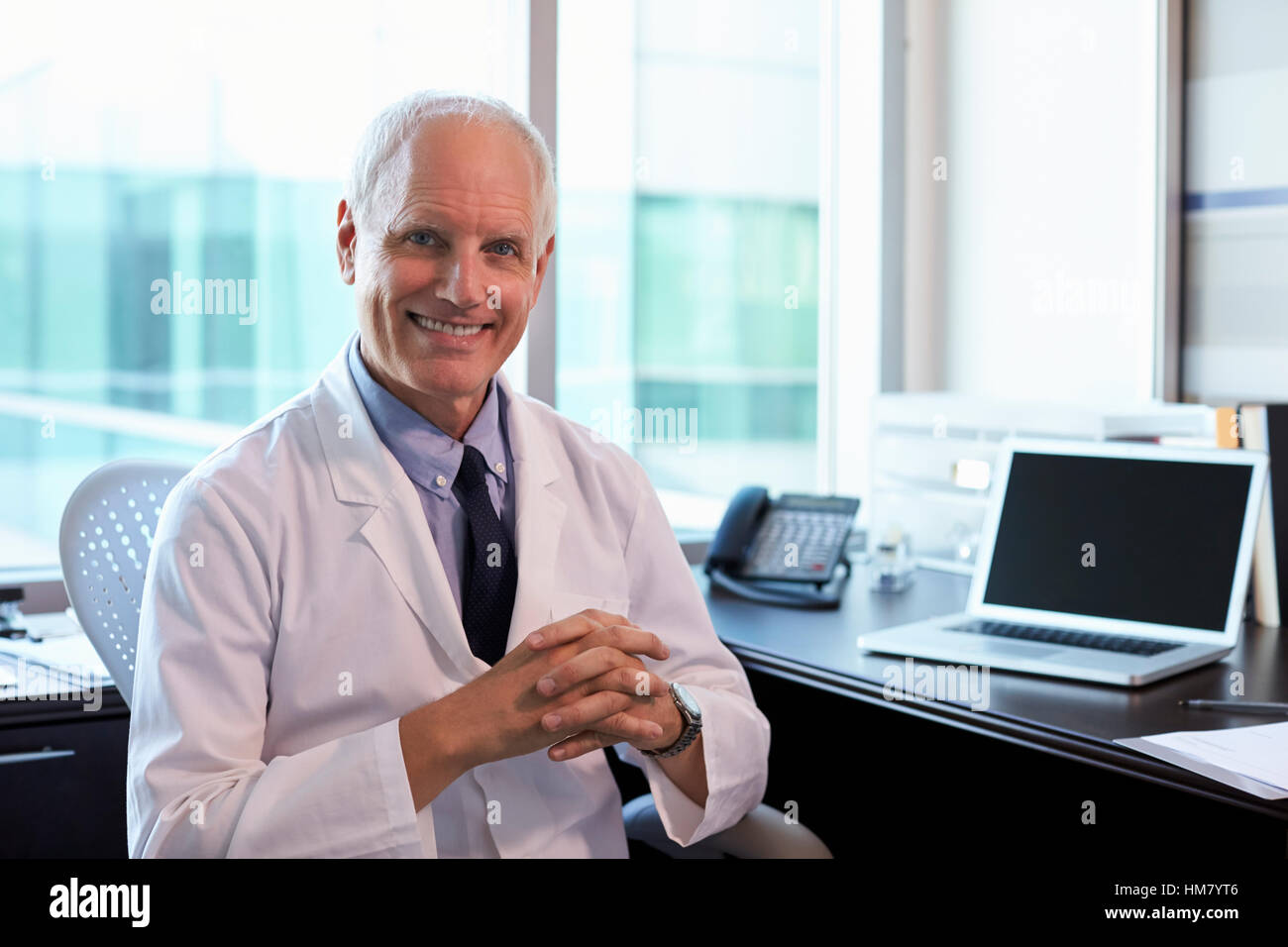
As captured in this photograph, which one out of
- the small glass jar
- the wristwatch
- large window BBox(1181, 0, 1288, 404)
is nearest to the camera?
the wristwatch

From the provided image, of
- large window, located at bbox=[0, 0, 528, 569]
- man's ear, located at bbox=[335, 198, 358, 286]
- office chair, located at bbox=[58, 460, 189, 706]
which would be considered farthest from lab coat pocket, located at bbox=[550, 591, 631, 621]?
large window, located at bbox=[0, 0, 528, 569]

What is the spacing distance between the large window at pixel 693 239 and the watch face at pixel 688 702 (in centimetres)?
132

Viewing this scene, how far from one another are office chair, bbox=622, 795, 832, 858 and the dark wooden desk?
24 centimetres

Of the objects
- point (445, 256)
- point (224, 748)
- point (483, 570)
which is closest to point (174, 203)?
point (445, 256)

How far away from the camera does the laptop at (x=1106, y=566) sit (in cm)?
172

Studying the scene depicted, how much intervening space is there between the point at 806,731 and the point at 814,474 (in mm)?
1032

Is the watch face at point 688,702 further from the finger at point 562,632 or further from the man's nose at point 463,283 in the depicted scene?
the man's nose at point 463,283

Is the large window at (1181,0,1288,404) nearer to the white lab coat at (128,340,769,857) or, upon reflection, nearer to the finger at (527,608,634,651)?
the white lab coat at (128,340,769,857)

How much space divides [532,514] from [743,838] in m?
0.49

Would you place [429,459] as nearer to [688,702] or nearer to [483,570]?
[483,570]

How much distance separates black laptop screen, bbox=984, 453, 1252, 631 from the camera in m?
1.75

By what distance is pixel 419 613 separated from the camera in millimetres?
1364

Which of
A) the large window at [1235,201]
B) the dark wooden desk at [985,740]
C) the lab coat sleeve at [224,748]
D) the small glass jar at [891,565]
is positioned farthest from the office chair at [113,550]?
the large window at [1235,201]
